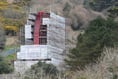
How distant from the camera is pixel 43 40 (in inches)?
695

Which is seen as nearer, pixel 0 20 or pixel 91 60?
pixel 91 60

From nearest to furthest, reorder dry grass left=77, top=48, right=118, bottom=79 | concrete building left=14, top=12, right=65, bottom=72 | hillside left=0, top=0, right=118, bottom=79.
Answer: dry grass left=77, top=48, right=118, bottom=79
hillside left=0, top=0, right=118, bottom=79
concrete building left=14, top=12, right=65, bottom=72

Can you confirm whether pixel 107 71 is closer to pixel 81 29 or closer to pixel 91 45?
pixel 91 45

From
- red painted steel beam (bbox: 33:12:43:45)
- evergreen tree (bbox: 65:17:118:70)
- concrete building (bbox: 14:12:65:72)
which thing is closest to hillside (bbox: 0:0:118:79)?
evergreen tree (bbox: 65:17:118:70)

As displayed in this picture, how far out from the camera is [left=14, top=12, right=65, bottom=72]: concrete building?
16.0 meters

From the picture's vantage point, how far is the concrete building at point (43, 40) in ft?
52.5

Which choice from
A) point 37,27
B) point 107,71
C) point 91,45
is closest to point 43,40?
point 37,27

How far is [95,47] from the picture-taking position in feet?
41.1

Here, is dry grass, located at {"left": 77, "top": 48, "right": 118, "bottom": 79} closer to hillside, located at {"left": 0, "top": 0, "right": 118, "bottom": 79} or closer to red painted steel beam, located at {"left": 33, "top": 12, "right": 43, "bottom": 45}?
hillside, located at {"left": 0, "top": 0, "right": 118, "bottom": 79}

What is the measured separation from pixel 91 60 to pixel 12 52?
638cm

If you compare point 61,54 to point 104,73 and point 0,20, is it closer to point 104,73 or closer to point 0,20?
point 0,20

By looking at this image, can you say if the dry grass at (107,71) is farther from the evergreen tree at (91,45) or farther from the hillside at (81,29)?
the evergreen tree at (91,45)

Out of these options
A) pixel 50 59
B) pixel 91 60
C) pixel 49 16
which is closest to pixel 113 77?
pixel 91 60

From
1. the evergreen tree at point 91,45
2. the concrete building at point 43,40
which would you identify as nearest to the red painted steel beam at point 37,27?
the concrete building at point 43,40
